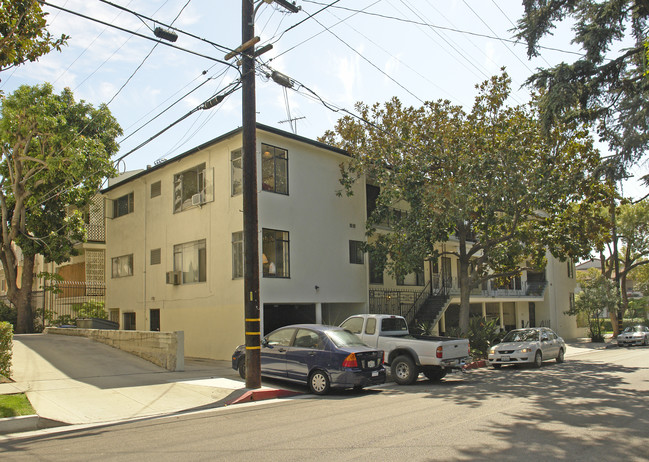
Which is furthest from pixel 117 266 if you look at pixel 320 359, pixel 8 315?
pixel 320 359

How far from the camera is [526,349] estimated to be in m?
18.7

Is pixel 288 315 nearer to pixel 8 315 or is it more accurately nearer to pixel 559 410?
pixel 8 315

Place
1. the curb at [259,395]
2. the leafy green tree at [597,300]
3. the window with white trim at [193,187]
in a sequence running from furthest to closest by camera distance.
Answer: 1. the leafy green tree at [597,300]
2. the window with white trim at [193,187]
3. the curb at [259,395]

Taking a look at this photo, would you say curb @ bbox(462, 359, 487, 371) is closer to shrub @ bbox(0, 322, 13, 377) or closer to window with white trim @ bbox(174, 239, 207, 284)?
window with white trim @ bbox(174, 239, 207, 284)

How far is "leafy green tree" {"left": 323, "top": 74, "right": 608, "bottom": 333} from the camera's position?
19.0m

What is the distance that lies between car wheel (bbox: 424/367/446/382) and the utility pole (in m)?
4.80

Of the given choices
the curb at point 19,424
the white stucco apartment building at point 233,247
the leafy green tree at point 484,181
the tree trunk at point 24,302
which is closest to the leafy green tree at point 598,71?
the leafy green tree at point 484,181

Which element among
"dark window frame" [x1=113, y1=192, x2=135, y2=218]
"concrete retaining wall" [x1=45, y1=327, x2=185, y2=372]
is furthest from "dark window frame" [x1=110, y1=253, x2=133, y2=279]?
"concrete retaining wall" [x1=45, y1=327, x2=185, y2=372]

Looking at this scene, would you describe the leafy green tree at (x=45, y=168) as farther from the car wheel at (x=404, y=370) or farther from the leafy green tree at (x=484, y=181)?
the car wheel at (x=404, y=370)

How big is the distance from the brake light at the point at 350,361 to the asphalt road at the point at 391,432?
0.71 meters

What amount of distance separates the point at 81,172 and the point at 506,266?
17573mm

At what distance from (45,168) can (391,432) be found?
18.1m

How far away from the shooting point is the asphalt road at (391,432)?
633cm

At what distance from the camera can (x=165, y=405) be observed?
10531mm
